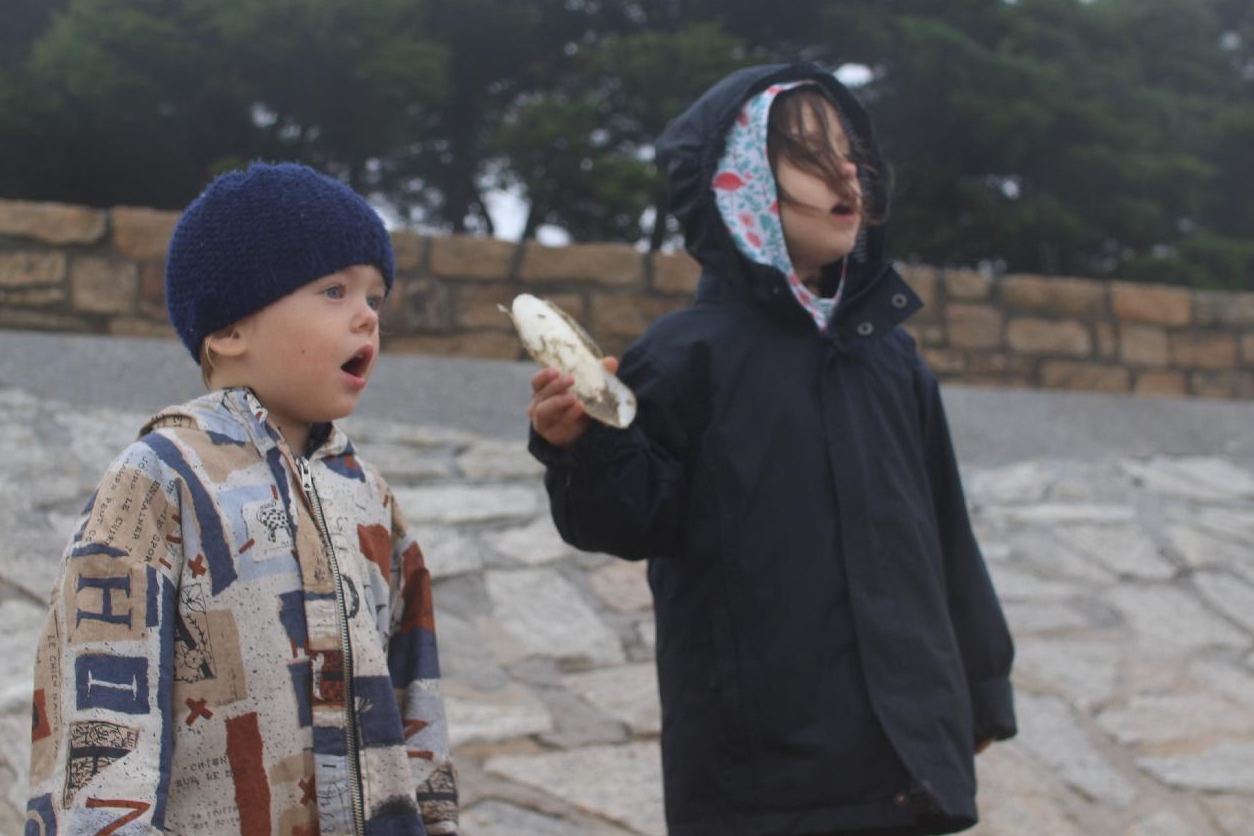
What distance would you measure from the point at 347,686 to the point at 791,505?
2.23 feet

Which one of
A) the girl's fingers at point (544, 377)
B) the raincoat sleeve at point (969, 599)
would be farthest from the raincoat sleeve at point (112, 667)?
the raincoat sleeve at point (969, 599)

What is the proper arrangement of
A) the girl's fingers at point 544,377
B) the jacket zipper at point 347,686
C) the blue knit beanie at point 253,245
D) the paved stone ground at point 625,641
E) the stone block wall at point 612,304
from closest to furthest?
1. the jacket zipper at point 347,686
2. the blue knit beanie at point 253,245
3. the girl's fingers at point 544,377
4. the paved stone ground at point 625,641
5. the stone block wall at point 612,304

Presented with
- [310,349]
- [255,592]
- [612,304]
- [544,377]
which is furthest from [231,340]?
[612,304]

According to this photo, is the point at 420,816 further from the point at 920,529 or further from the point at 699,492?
the point at 920,529

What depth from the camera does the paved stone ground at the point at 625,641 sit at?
2834 millimetres

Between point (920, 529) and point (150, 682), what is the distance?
1025 mm

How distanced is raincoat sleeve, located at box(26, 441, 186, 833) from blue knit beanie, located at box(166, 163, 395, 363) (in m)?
0.20

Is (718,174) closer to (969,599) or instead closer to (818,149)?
(818,149)

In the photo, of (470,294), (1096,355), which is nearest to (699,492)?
(470,294)

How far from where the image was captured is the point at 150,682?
4.05 ft

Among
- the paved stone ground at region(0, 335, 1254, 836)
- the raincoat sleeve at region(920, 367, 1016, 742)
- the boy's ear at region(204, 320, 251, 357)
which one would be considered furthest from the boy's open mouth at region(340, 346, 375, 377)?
the paved stone ground at region(0, 335, 1254, 836)

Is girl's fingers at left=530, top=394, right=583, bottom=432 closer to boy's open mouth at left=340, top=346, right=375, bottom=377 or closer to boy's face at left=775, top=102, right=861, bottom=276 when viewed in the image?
boy's open mouth at left=340, top=346, right=375, bottom=377

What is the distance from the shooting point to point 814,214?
1.98m

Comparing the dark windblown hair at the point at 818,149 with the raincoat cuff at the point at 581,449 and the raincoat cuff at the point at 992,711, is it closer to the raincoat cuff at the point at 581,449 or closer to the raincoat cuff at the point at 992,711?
the raincoat cuff at the point at 581,449
